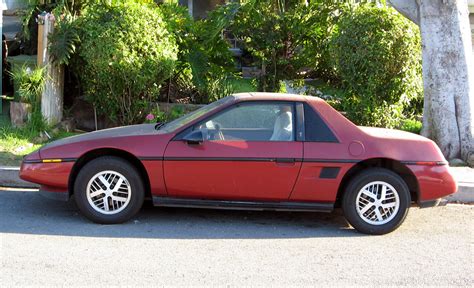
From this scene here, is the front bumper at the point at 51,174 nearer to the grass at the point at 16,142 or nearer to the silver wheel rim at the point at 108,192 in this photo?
the silver wheel rim at the point at 108,192

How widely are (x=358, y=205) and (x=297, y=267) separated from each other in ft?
3.99

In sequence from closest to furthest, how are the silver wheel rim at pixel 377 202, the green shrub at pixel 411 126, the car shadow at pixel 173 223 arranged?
the car shadow at pixel 173 223 < the silver wheel rim at pixel 377 202 < the green shrub at pixel 411 126

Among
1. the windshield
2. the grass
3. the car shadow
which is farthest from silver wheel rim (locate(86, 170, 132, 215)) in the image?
the grass

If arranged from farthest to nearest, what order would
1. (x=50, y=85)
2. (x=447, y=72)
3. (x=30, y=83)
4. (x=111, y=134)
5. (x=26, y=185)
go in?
(x=50, y=85) → (x=30, y=83) → (x=447, y=72) → (x=26, y=185) → (x=111, y=134)

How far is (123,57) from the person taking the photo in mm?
9773

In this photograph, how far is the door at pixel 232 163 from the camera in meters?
6.44

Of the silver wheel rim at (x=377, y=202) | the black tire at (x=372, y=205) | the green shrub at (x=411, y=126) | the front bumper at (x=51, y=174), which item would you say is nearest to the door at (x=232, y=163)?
the black tire at (x=372, y=205)

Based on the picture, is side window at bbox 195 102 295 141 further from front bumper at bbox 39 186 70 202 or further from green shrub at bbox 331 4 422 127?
green shrub at bbox 331 4 422 127

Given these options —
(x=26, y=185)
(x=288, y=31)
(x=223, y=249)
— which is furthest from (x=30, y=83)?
(x=223, y=249)

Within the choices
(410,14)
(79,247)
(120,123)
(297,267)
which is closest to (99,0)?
(120,123)

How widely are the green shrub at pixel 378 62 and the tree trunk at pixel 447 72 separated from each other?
1.47ft

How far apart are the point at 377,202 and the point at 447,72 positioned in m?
3.43

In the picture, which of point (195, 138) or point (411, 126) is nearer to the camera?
point (195, 138)

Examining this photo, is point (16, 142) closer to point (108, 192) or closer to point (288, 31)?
point (108, 192)
